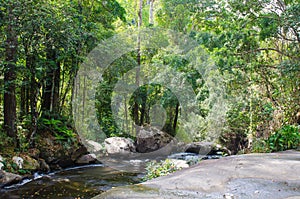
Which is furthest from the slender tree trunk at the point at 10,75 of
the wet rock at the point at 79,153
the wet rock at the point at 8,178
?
the wet rock at the point at 79,153

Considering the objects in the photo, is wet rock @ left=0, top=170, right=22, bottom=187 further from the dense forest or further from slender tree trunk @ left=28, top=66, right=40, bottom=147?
slender tree trunk @ left=28, top=66, right=40, bottom=147

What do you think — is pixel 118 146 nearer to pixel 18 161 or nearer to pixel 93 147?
pixel 93 147

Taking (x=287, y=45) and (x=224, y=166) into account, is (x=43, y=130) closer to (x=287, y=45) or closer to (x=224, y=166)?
(x=224, y=166)

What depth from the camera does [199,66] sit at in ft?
50.1

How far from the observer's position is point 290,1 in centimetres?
855

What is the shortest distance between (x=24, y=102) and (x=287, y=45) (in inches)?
337

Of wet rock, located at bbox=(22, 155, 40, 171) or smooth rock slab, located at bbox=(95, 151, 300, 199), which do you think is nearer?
smooth rock slab, located at bbox=(95, 151, 300, 199)

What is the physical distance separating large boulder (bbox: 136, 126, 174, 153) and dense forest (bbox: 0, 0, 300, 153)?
7.33 feet

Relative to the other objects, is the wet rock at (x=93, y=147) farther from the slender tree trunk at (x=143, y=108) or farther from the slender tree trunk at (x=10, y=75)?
the slender tree trunk at (x=143, y=108)

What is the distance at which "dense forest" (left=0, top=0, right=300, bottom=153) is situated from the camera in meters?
7.74

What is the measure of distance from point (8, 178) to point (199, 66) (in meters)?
10.8

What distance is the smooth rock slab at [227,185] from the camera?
8.92 ft

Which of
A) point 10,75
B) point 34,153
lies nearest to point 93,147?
point 34,153

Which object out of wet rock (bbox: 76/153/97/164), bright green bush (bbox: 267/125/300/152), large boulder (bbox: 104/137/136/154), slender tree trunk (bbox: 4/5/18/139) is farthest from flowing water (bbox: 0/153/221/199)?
large boulder (bbox: 104/137/136/154)
